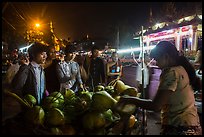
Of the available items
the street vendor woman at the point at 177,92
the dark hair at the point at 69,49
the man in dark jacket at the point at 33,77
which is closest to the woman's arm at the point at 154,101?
the street vendor woman at the point at 177,92

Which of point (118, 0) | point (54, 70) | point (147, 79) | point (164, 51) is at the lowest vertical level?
point (147, 79)

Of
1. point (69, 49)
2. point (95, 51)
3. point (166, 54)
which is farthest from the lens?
point (95, 51)

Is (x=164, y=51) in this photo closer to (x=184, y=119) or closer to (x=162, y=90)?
(x=162, y=90)

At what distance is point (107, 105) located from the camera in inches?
83.4

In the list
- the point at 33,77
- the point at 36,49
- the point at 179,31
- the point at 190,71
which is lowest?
the point at 33,77

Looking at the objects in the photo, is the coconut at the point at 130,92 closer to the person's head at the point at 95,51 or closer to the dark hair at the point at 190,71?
the dark hair at the point at 190,71

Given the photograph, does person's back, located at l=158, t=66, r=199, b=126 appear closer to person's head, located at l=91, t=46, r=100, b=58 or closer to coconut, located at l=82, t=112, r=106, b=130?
coconut, located at l=82, t=112, r=106, b=130

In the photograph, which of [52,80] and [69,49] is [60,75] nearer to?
[52,80]

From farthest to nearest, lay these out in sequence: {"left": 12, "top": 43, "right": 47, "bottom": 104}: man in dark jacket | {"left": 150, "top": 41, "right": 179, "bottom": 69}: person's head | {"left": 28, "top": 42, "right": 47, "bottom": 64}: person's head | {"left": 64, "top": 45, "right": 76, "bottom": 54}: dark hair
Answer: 1. {"left": 64, "top": 45, "right": 76, "bottom": 54}: dark hair
2. {"left": 28, "top": 42, "right": 47, "bottom": 64}: person's head
3. {"left": 12, "top": 43, "right": 47, "bottom": 104}: man in dark jacket
4. {"left": 150, "top": 41, "right": 179, "bottom": 69}: person's head

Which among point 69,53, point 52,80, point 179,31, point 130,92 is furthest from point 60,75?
point 179,31

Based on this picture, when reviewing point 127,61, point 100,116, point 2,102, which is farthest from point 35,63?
point 127,61

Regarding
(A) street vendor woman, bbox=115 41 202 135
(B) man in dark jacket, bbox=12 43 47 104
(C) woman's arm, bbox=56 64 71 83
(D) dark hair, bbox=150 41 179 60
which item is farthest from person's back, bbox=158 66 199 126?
(C) woman's arm, bbox=56 64 71 83

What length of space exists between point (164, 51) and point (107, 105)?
2.43 feet

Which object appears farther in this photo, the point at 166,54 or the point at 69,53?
the point at 69,53
